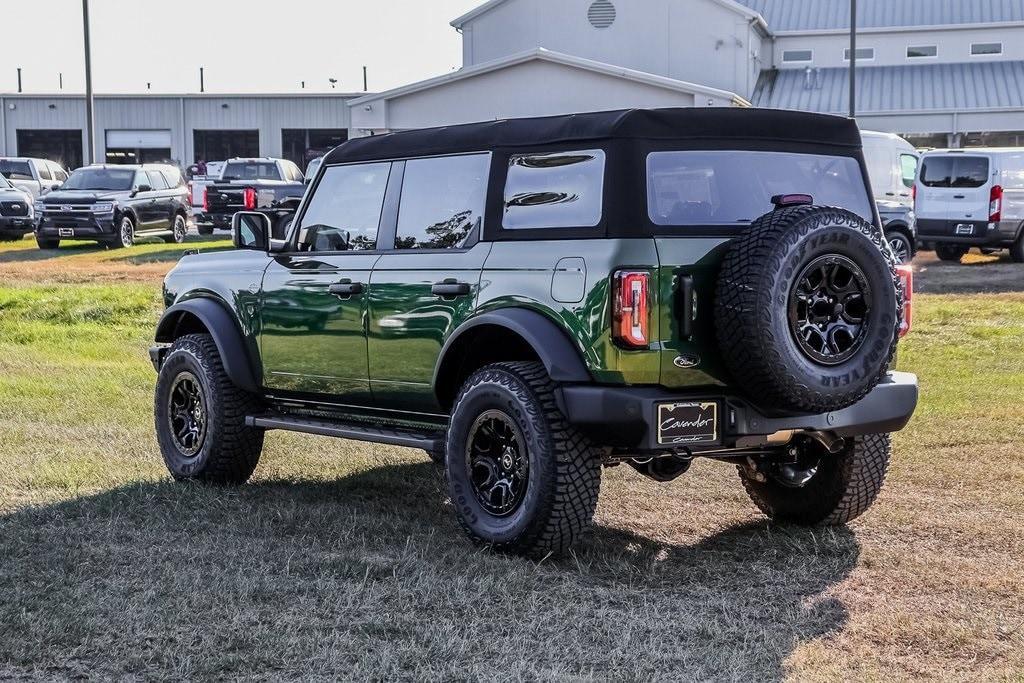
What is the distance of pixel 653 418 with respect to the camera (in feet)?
17.7

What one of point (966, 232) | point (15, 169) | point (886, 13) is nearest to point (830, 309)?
point (966, 232)

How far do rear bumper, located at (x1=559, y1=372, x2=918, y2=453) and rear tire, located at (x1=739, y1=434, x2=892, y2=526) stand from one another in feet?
1.82

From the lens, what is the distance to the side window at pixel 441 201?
634 centimetres

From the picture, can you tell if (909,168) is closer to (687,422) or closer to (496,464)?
(496,464)

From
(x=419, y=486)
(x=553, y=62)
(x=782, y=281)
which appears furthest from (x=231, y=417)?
(x=553, y=62)

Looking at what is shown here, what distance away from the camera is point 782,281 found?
5289mm

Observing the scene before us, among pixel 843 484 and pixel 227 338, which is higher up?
pixel 227 338

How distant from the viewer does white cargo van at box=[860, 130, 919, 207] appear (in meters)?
23.4

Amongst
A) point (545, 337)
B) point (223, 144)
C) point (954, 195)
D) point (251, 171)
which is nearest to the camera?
point (545, 337)

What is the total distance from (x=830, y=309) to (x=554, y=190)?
4.23 ft

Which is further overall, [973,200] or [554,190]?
[973,200]

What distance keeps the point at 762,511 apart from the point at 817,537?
60 cm

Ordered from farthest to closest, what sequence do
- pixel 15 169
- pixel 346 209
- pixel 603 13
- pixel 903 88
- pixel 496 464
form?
1. pixel 903 88
2. pixel 603 13
3. pixel 15 169
4. pixel 346 209
5. pixel 496 464

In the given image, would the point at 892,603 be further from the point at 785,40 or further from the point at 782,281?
the point at 785,40
